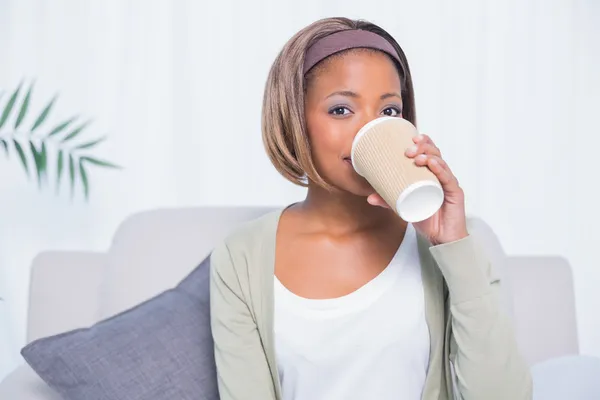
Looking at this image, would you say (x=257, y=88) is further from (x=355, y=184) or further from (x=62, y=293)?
(x=355, y=184)

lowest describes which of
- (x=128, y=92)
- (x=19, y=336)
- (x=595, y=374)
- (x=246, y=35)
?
(x=19, y=336)

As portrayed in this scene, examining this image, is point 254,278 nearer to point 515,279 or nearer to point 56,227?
point 515,279

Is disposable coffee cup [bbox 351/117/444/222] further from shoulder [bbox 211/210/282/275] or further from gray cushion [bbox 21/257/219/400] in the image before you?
gray cushion [bbox 21/257/219/400]

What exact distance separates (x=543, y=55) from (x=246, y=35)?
835 millimetres

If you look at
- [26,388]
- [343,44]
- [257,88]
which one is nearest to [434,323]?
[343,44]

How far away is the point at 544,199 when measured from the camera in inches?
83.0

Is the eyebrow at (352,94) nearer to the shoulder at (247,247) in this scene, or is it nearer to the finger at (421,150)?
the finger at (421,150)

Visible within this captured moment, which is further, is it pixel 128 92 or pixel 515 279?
pixel 128 92

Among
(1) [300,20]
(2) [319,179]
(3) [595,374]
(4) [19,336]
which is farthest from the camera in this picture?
(4) [19,336]

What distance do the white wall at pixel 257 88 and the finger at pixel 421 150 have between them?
120cm

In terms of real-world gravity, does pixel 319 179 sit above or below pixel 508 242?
above

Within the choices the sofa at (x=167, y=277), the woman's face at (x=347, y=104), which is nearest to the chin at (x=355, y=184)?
the woman's face at (x=347, y=104)

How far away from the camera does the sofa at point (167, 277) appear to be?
60.7 inches

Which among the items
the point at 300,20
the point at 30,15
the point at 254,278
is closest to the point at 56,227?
the point at 30,15
